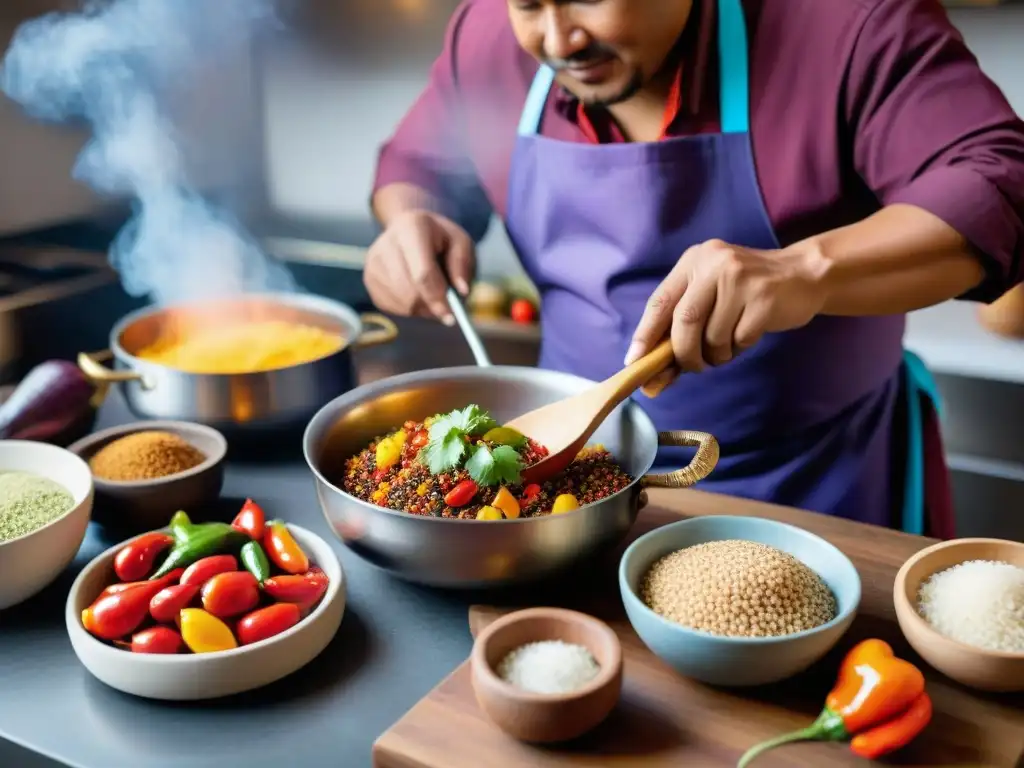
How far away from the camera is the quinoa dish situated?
100cm

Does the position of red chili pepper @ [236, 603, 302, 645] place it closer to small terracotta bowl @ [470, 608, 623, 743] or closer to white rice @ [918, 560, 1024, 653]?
small terracotta bowl @ [470, 608, 623, 743]

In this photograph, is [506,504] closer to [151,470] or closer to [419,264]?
[151,470]

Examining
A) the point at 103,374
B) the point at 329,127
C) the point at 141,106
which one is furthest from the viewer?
the point at 329,127

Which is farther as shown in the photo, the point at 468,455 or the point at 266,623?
the point at 468,455

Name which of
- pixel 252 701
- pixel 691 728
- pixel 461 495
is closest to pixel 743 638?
pixel 691 728

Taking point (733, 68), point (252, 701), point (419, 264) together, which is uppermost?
point (733, 68)

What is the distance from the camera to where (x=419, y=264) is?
146cm

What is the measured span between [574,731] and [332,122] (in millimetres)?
2416

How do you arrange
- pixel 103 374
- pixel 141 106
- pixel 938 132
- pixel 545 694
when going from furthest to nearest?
pixel 141 106, pixel 103 374, pixel 938 132, pixel 545 694

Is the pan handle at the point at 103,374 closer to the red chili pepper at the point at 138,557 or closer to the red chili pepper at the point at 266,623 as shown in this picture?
the red chili pepper at the point at 138,557

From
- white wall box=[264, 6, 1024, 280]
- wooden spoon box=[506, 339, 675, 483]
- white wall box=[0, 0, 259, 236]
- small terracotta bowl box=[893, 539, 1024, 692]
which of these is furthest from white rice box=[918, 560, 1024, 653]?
white wall box=[0, 0, 259, 236]

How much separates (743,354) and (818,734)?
72cm

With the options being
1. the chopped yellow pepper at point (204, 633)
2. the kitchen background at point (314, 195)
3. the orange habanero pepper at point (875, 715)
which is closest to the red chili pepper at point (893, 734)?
the orange habanero pepper at point (875, 715)

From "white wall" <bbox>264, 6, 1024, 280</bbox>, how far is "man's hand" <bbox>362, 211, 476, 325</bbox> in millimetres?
1216
